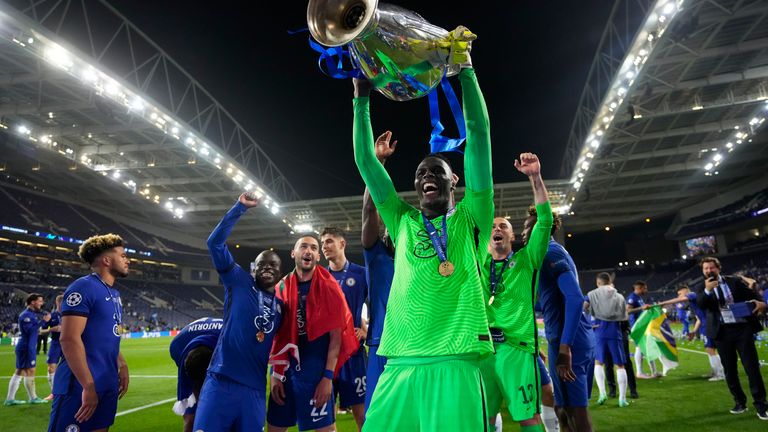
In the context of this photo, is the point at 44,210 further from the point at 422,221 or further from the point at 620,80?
the point at 422,221

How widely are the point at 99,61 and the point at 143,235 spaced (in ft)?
106

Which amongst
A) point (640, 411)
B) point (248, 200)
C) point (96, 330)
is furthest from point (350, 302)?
point (640, 411)

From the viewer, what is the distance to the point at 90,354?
3.65m

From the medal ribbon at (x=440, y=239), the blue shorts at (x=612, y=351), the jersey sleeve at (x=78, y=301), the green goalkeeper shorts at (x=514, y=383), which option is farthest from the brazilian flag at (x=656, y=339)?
the jersey sleeve at (x=78, y=301)

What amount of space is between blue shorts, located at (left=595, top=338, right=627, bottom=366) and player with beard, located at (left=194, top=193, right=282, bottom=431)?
20.2 feet

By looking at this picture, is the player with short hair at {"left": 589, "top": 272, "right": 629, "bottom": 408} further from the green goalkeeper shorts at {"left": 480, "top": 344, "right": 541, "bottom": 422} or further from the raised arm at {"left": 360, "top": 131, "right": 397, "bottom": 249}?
the raised arm at {"left": 360, "top": 131, "right": 397, "bottom": 249}

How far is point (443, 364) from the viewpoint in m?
1.89

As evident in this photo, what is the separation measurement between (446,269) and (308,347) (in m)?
2.28

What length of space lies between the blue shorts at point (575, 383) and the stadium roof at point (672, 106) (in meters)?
13.6

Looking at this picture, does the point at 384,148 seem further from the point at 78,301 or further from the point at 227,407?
the point at 78,301

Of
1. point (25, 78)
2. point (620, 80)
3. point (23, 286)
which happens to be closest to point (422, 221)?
point (620, 80)

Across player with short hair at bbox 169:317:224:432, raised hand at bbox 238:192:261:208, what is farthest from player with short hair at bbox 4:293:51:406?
raised hand at bbox 238:192:261:208

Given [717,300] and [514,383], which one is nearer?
[514,383]

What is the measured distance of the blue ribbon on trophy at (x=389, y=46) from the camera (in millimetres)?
2129
